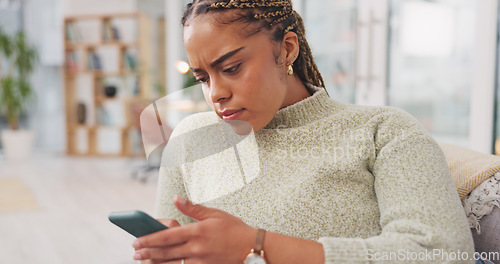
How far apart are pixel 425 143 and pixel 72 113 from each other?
7139mm

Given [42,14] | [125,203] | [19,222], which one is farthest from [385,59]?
[42,14]

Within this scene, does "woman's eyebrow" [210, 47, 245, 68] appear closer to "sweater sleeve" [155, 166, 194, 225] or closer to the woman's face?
the woman's face

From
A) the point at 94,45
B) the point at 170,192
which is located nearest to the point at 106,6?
the point at 94,45

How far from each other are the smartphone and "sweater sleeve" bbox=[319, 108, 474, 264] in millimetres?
258

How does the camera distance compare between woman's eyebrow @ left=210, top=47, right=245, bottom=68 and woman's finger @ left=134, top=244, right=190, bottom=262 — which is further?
woman's eyebrow @ left=210, top=47, right=245, bottom=68

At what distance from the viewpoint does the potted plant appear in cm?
644

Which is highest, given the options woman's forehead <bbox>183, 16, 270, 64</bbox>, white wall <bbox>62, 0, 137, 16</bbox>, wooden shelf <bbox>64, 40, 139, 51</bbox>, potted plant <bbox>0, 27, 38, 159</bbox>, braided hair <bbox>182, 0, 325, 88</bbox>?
white wall <bbox>62, 0, 137, 16</bbox>

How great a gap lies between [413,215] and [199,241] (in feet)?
1.13

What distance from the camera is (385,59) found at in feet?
11.0

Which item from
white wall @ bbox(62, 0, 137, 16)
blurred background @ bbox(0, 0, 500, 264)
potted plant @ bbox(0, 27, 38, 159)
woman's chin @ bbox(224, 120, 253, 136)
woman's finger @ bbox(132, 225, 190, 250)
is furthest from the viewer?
white wall @ bbox(62, 0, 137, 16)

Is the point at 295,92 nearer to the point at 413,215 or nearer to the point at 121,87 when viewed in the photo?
the point at 413,215

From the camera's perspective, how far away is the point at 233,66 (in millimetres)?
744

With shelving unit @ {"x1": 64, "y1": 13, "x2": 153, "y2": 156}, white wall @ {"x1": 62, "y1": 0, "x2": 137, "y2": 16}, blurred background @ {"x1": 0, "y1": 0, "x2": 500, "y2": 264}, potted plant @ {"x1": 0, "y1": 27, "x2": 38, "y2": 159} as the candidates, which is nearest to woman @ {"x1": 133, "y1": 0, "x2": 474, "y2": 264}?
blurred background @ {"x1": 0, "y1": 0, "x2": 500, "y2": 264}

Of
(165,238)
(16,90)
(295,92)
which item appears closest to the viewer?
(165,238)
